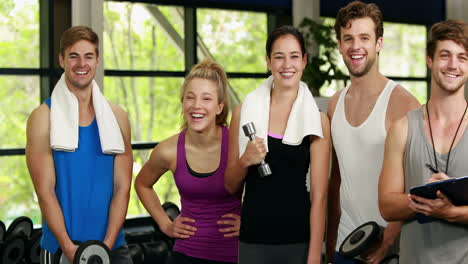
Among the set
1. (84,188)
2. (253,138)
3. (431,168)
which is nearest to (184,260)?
(84,188)

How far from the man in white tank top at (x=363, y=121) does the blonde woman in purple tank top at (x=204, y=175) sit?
43 centimetres

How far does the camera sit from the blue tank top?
2561 mm

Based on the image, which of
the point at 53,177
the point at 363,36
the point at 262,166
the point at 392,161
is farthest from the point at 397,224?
the point at 53,177

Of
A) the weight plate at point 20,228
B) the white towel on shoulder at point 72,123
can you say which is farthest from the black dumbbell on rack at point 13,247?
the white towel on shoulder at point 72,123

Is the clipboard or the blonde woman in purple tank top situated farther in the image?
the blonde woman in purple tank top

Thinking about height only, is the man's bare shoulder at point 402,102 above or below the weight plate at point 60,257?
above

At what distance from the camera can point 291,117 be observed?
229 centimetres

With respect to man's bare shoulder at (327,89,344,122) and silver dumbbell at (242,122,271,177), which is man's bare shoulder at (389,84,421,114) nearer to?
man's bare shoulder at (327,89,344,122)

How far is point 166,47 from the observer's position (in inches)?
282

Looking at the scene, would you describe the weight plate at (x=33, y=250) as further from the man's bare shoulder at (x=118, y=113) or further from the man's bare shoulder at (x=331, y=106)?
the man's bare shoulder at (x=331, y=106)

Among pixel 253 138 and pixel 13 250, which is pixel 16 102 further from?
pixel 253 138

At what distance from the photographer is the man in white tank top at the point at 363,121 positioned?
7.43ft

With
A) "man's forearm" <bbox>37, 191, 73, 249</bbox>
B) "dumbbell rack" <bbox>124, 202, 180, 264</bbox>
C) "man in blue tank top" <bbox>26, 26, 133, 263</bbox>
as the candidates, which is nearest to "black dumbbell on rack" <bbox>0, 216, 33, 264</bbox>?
"dumbbell rack" <bbox>124, 202, 180, 264</bbox>

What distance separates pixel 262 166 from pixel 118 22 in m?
5.29
